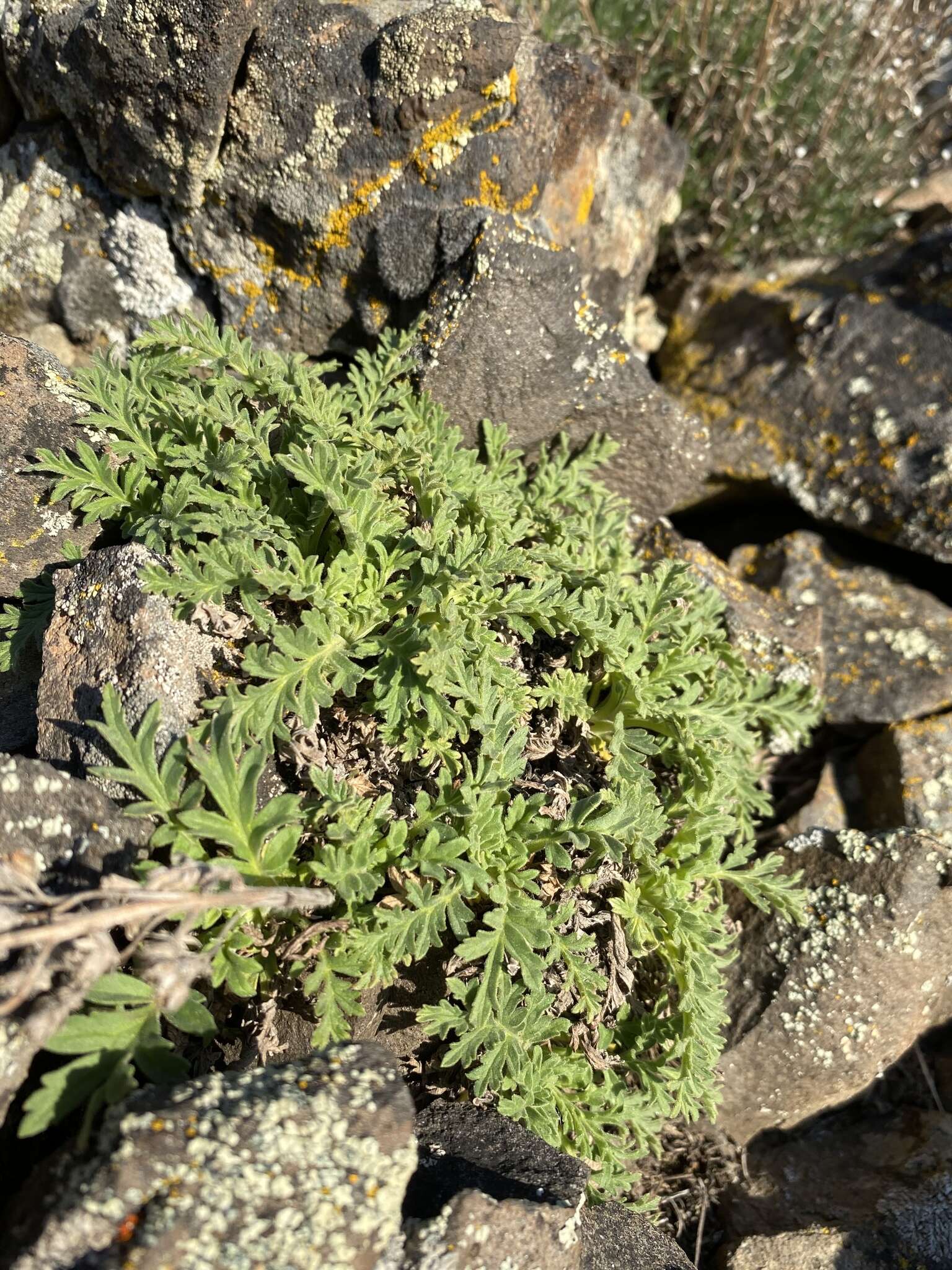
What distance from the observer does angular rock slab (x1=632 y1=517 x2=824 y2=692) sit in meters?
4.73

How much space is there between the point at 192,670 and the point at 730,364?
4.22 m

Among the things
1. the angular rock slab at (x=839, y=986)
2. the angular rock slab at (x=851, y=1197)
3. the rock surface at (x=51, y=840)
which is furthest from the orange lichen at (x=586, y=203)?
the angular rock slab at (x=851, y=1197)

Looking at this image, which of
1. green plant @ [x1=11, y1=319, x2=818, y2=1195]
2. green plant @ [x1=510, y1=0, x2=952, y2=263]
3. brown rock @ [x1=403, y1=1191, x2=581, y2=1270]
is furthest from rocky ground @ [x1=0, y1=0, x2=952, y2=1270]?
green plant @ [x1=510, y1=0, x2=952, y2=263]

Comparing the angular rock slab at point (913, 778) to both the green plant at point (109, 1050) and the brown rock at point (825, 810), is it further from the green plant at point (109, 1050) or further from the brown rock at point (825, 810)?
the green plant at point (109, 1050)

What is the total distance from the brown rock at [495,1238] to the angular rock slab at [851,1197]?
140cm

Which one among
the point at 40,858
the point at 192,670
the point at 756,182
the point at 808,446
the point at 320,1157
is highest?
the point at 756,182

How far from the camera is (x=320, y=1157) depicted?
2264 mm

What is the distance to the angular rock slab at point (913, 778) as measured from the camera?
462 cm

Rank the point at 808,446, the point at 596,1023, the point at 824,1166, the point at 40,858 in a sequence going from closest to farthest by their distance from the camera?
the point at 40,858, the point at 596,1023, the point at 824,1166, the point at 808,446

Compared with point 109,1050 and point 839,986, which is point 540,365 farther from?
point 109,1050

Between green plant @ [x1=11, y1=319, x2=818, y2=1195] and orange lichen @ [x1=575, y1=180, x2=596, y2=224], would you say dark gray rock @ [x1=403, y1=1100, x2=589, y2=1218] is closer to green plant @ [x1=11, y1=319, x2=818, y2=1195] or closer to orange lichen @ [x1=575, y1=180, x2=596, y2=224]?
green plant @ [x1=11, y1=319, x2=818, y2=1195]

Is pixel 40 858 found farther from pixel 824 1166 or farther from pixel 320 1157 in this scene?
pixel 824 1166

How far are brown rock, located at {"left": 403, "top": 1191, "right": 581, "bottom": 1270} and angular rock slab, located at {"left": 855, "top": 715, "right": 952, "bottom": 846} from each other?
2.95m

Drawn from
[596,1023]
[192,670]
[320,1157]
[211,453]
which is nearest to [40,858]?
[192,670]
